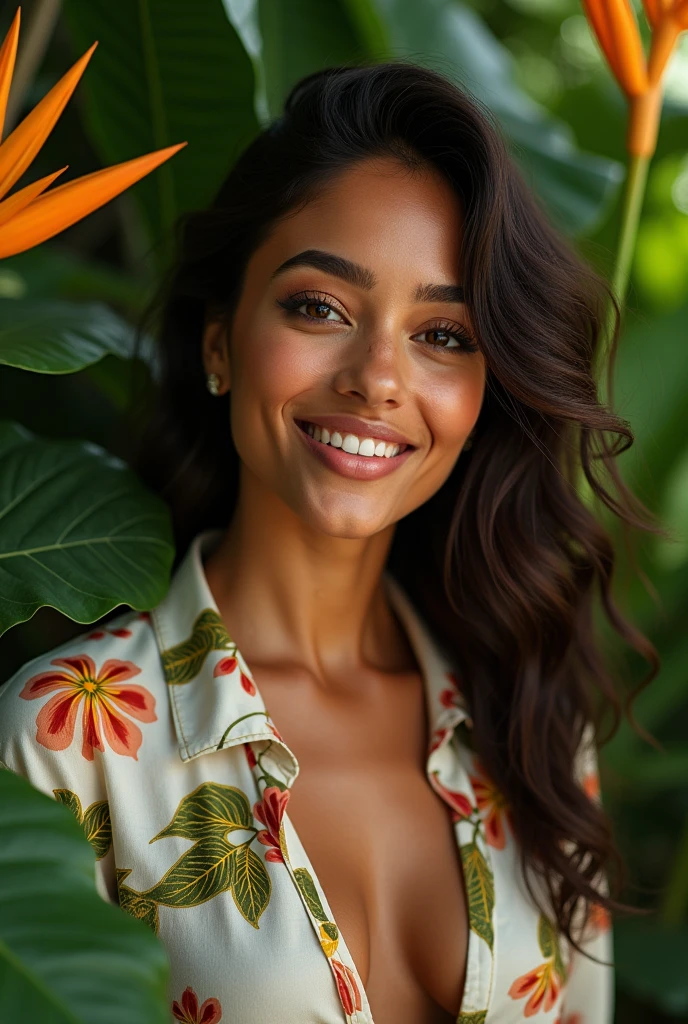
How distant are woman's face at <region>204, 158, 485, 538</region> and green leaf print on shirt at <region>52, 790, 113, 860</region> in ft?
1.28

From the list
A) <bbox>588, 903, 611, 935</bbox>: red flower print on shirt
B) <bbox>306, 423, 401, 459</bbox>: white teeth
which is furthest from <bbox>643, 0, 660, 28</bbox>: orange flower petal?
<bbox>588, 903, 611, 935</bbox>: red flower print on shirt

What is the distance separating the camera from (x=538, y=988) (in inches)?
52.0

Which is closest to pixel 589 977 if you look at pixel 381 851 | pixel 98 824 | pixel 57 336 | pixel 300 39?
pixel 381 851

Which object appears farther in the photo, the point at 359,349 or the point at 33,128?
the point at 359,349

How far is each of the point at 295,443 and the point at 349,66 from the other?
1.56 ft

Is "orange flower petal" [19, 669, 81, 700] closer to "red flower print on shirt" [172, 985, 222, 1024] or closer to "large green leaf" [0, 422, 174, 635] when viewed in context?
"large green leaf" [0, 422, 174, 635]

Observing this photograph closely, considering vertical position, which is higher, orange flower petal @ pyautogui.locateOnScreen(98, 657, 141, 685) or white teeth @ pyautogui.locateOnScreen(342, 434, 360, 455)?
white teeth @ pyautogui.locateOnScreen(342, 434, 360, 455)

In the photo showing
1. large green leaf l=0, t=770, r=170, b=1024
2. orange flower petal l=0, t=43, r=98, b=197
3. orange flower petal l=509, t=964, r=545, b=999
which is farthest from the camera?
orange flower petal l=509, t=964, r=545, b=999

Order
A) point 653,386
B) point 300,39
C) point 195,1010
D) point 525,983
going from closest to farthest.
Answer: point 195,1010 < point 525,983 < point 300,39 < point 653,386

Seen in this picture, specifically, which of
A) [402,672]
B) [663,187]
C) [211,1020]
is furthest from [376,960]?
[663,187]

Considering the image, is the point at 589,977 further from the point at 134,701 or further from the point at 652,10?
the point at 652,10

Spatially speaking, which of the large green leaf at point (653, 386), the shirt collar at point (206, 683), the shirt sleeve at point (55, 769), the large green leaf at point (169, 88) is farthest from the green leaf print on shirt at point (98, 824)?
the large green leaf at point (653, 386)

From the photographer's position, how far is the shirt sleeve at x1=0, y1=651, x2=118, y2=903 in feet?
3.61

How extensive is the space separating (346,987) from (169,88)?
4.15 ft
